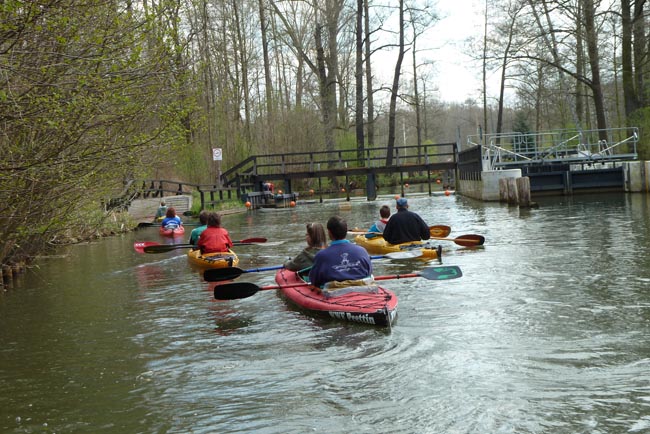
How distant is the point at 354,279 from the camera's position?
9406 millimetres

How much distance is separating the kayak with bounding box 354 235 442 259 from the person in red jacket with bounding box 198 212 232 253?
2.92m

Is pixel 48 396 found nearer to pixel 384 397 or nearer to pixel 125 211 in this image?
pixel 384 397

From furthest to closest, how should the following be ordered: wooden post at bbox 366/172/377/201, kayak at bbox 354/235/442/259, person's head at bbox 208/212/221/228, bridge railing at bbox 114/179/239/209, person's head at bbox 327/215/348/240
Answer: wooden post at bbox 366/172/377/201
bridge railing at bbox 114/179/239/209
person's head at bbox 208/212/221/228
kayak at bbox 354/235/442/259
person's head at bbox 327/215/348/240

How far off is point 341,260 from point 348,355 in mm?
1929

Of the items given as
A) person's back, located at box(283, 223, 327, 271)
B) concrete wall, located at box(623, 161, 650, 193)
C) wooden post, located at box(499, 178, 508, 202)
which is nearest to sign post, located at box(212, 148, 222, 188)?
wooden post, located at box(499, 178, 508, 202)

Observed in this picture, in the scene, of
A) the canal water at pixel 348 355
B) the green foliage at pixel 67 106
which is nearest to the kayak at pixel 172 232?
the canal water at pixel 348 355

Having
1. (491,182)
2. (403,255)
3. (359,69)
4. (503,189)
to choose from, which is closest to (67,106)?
(403,255)

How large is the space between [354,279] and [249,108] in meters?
36.1

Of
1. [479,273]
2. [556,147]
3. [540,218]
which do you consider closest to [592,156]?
[556,147]

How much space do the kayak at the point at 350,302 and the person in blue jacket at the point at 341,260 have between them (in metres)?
0.19

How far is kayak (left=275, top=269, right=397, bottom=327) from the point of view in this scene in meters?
8.52

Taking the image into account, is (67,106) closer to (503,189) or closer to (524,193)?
(524,193)

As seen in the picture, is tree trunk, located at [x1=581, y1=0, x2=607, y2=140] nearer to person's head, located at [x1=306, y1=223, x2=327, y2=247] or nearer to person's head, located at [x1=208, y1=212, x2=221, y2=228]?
person's head, located at [x1=208, y1=212, x2=221, y2=228]

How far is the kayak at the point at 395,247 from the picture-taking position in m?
14.0
